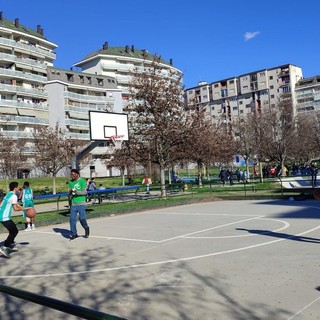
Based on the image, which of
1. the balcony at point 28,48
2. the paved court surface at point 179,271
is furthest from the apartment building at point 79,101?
the paved court surface at point 179,271

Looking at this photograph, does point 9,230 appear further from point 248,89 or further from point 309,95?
point 248,89

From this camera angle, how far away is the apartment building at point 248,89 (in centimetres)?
11294

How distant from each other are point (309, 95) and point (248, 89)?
17.7m

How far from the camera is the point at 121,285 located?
20.4ft

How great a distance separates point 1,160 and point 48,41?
4346 cm

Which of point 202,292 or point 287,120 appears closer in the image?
point 202,292

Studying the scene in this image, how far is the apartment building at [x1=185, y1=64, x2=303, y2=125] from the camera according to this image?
113 m

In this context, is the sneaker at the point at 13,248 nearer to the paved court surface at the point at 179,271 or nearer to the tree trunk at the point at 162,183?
the paved court surface at the point at 179,271

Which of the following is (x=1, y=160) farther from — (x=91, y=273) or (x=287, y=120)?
(x=91, y=273)

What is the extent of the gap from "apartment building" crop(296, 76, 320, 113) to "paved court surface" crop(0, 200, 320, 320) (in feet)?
338

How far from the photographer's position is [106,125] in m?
22.5

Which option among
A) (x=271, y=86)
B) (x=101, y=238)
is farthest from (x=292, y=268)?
(x=271, y=86)

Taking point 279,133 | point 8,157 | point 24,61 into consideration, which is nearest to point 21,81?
point 24,61

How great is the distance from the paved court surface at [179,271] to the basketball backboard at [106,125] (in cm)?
981
